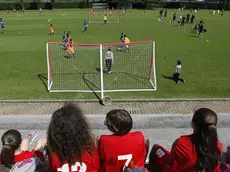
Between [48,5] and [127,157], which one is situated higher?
[48,5]

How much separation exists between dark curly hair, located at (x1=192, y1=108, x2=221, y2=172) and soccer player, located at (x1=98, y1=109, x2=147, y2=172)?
73cm

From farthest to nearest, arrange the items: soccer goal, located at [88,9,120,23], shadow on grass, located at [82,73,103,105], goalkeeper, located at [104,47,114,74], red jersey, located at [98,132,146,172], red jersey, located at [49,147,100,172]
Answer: soccer goal, located at [88,9,120,23], goalkeeper, located at [104,47,114,74], shadow on grass, located at [82,73,103,105], red jersey, located at [98,132,146,172], red jersey, located at [49,147,100,172]

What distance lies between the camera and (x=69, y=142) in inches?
117

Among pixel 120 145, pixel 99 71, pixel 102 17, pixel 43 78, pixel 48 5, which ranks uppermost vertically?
pixel 48 5

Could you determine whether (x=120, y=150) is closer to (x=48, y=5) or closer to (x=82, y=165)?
(x=82, y=165)

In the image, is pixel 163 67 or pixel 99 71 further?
pixel 163 67

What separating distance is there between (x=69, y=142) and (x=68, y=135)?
0.30ft

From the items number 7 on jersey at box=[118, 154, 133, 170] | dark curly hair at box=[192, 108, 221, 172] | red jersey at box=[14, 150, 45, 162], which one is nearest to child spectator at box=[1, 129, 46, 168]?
red jersey at box=[14, 150, 45, 162]

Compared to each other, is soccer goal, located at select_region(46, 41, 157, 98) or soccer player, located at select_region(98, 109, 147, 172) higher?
soccer player, located at select_region(98, 109, 147, 172)

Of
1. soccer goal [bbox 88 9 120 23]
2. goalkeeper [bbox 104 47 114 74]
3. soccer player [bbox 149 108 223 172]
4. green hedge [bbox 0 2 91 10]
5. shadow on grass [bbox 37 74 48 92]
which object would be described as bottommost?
shadow on grass [bbox 37 74 48 92]

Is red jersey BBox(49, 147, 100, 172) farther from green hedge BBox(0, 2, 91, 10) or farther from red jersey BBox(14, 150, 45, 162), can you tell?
green hedge BBox(0, 2, 91, 10)

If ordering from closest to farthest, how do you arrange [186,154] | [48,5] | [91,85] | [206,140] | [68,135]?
1. [68,135]
2. [206,140]
3. [186,154]
4. [91,85]
5. [48,5]

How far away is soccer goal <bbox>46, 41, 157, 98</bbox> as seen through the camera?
1166cm

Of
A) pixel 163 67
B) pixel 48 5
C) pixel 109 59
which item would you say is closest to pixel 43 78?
pixel 109 59
